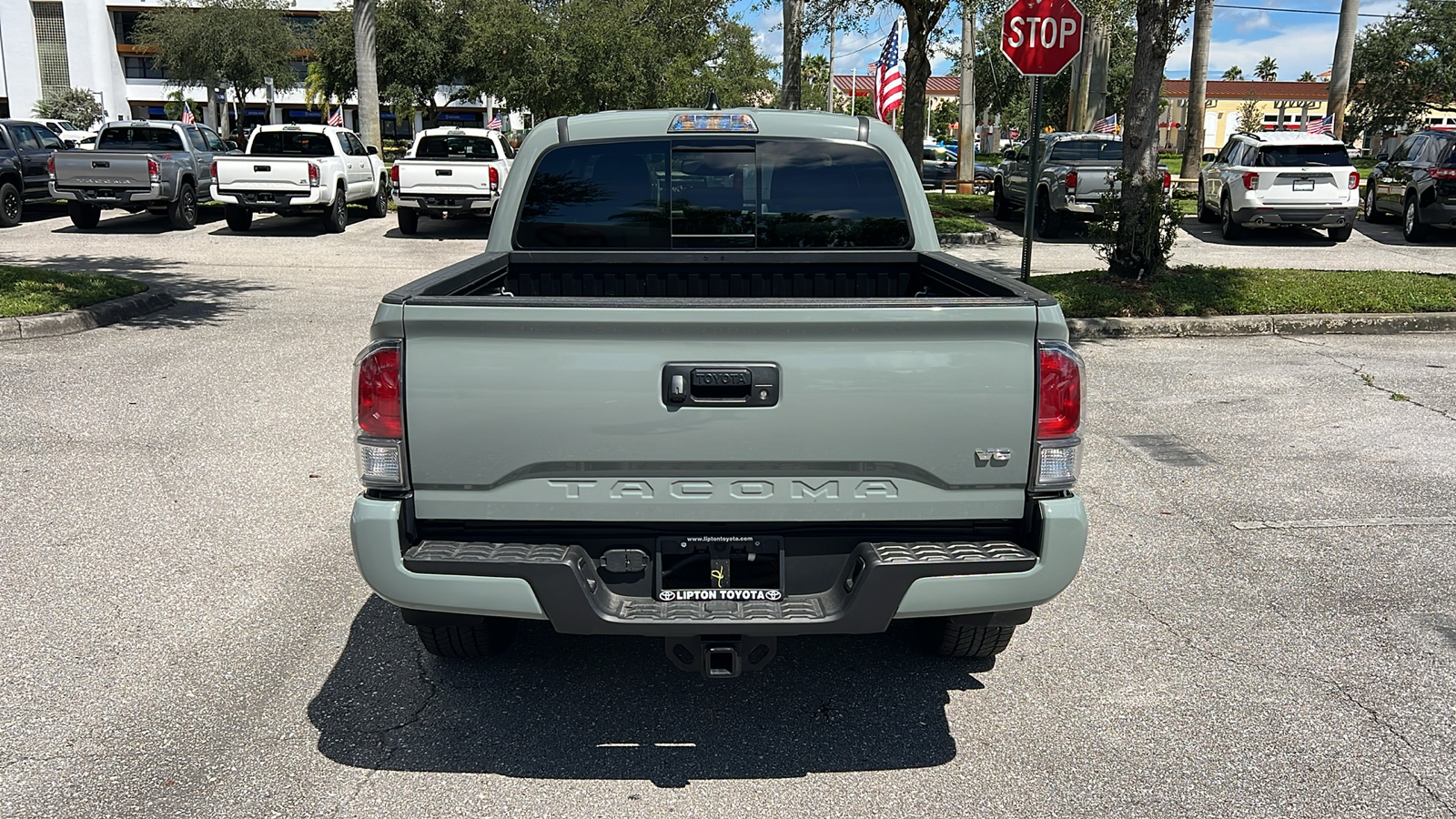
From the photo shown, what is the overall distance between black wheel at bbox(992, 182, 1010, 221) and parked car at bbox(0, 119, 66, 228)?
1682 centimetres

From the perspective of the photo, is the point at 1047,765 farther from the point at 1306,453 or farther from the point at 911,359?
the point at 1306,453

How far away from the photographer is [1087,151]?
65.8 ft

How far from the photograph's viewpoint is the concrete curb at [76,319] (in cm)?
1052

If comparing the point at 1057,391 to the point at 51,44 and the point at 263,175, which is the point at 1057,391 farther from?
the point at 51,44

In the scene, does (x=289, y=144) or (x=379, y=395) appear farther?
(x=289, y=144)

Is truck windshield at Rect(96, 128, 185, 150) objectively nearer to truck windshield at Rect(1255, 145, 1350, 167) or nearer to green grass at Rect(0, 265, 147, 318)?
green grass at Rect(0, 265, 147, 318)

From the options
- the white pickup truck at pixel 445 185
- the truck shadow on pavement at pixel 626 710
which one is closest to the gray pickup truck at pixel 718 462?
the truck shadow on pavement at pixel 626 710

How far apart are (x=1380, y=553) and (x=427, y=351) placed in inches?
185

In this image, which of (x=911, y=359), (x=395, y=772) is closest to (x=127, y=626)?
(x=395, y=772)

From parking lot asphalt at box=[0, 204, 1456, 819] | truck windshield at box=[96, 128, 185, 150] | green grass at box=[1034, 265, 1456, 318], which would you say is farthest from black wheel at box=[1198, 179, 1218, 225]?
truck windshield at box=[96, 128, 185, 150]

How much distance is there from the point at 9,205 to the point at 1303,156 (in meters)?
21.5

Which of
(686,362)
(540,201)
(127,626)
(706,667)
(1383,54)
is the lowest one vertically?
(127,626)

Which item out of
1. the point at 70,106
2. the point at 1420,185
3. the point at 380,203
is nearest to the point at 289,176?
the point at 380,203

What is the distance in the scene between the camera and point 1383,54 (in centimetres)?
5516
